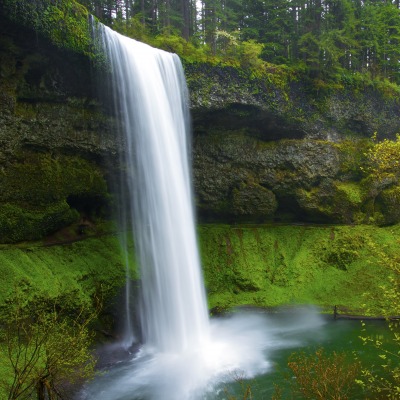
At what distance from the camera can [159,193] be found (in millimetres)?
19484

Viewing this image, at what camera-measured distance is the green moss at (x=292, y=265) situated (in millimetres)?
22875

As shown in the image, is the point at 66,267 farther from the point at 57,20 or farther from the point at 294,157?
the point at 294,157

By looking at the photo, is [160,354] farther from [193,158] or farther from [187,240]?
[193,158]

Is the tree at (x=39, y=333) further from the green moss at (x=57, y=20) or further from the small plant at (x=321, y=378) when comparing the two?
the green moss at (x=57, y=20)

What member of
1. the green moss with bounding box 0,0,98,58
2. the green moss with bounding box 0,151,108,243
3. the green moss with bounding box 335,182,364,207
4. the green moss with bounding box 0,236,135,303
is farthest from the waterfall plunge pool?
the green moss with bounding box 0,0,98,58

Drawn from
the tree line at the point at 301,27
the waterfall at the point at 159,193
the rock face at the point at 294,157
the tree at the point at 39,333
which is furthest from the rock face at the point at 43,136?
the tree line at the point at 301,27

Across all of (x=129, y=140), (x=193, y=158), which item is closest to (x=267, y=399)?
(x=129, y=140)

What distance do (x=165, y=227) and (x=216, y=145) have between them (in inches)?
315

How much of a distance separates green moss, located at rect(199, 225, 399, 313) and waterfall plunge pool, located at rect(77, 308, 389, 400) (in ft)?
4.56

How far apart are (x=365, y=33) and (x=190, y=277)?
76.6ft

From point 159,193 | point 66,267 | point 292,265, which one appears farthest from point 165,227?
point 292,265

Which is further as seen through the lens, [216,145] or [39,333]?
[216,145]

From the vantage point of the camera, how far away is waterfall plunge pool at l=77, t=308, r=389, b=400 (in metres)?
13.7

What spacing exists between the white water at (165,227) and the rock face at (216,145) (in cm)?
161
